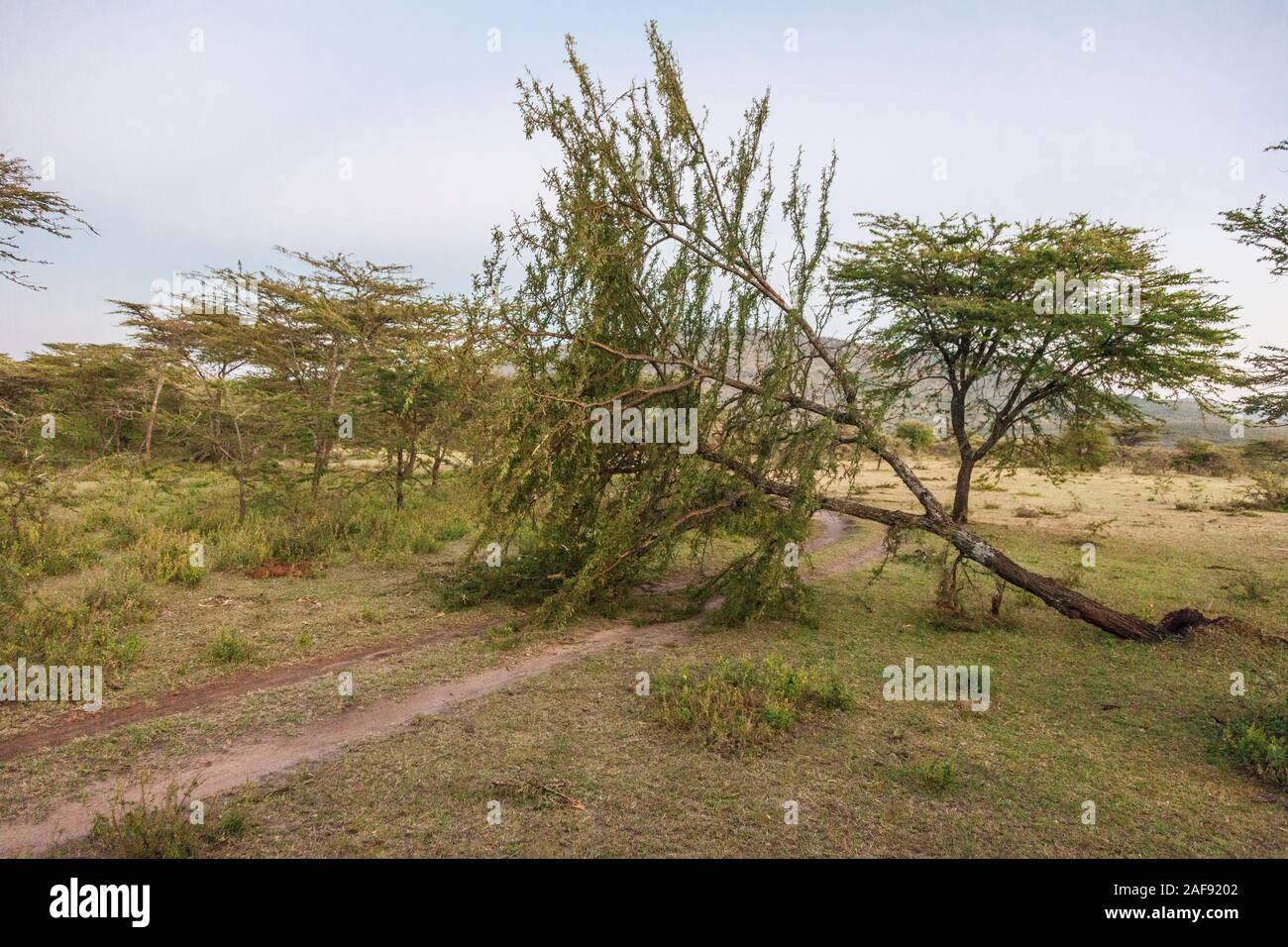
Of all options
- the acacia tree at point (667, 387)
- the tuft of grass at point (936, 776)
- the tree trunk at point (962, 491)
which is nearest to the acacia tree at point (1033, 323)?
the tree trunk at point (962, 491)

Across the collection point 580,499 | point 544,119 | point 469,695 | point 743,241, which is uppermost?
point 544,119

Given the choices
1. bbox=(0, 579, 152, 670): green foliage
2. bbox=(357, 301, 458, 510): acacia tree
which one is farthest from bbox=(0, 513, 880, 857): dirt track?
bbox=(357, 301, 458, 510): acacia tree

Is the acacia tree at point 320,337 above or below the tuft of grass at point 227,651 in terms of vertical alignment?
above

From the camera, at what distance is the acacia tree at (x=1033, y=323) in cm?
1528

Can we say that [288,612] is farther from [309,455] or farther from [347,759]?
[309,455]

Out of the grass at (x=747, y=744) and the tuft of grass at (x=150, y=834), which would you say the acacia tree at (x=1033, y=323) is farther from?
the tuft of grass at (x=150, y=834)

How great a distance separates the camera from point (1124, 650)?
802cm

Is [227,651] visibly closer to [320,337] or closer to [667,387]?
[667,387]

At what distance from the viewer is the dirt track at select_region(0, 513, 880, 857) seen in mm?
4285

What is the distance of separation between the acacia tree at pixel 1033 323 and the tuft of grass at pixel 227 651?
1171cm

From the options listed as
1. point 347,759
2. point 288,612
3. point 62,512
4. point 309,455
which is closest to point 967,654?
point 347,759

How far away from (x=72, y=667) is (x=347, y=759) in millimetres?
3616

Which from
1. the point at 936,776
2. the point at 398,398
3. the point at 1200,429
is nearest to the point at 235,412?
the point at 398,398

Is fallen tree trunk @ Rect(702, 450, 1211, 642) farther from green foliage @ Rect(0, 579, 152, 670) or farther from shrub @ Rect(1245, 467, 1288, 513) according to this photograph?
shrub @ Rect(1245, 467, 1288, 513)
